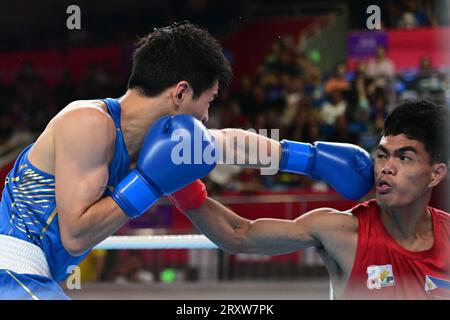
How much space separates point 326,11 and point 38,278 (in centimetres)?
844

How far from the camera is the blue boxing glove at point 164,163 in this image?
7.86 feet

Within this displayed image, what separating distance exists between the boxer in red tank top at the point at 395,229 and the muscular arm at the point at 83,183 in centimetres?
56

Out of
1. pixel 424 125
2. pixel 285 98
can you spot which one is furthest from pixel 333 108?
pixel 424 125

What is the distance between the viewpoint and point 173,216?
714cm

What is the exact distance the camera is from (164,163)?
2.41 meters

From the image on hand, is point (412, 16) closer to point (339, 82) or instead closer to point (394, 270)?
point (339, 82)

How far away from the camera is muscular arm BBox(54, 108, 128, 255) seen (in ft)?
7.65

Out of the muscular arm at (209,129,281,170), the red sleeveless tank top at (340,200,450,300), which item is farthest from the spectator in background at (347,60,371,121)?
the red sleeveless tank top at (340,200,450,300)

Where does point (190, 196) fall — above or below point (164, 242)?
above

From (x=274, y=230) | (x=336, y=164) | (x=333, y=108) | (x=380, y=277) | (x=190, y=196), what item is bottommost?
(x=380, y=277)

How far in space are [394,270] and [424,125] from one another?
56cm

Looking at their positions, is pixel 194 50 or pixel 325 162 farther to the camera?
pixel 325 162

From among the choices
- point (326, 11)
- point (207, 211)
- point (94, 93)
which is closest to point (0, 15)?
point (94, 93)
